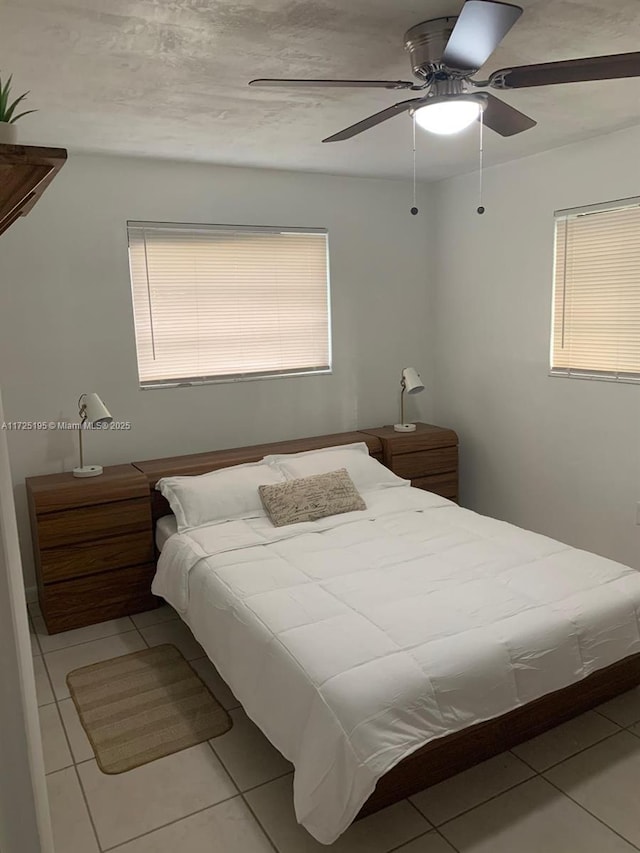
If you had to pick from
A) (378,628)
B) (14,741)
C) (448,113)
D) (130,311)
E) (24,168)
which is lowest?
(378,628)

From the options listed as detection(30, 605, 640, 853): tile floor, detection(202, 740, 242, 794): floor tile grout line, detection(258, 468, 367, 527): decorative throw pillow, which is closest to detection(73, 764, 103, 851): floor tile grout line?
detection(30, 605, 640, 853): tile floor

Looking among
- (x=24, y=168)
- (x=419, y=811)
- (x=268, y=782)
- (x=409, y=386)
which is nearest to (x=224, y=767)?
(x=268, y=782)

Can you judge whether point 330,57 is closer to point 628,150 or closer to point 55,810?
point 628,150

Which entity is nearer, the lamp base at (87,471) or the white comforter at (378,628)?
the white comforter at (378,628)

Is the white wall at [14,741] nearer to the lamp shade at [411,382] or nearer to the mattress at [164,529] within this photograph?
the mattress at [164,529]

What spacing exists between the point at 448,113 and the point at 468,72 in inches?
5.4

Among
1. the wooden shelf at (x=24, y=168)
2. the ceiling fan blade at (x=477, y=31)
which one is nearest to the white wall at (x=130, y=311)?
the ceiling fan blade at (x=477, y=31)

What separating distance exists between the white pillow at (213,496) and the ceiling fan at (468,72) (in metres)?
1.90

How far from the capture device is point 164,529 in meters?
3.40

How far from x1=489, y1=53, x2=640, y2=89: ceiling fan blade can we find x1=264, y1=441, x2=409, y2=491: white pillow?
91.0 inches

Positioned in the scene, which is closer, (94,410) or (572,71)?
(572,71)

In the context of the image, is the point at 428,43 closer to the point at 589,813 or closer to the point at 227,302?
the point at 227,302

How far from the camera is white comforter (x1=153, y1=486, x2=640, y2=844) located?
1.88 meters

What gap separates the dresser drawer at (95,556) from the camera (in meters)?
3.25
